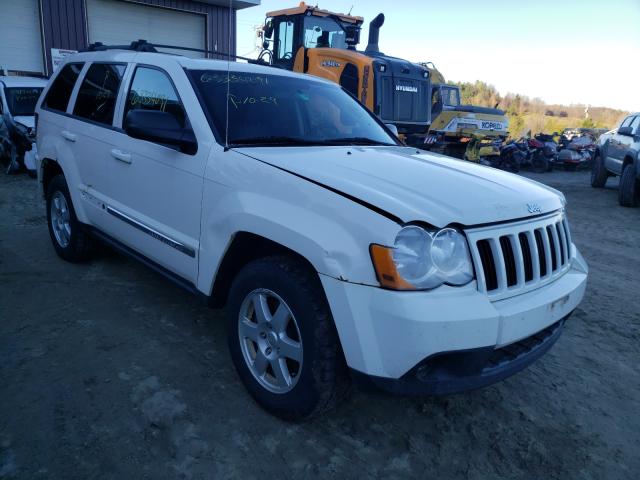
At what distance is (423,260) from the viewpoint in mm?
2012

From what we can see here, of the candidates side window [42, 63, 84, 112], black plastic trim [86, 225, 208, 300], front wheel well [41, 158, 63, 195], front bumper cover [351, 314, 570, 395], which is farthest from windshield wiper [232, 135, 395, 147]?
front wheel well [41, 158, 63, 195]

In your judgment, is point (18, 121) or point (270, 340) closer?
point (270, 340)

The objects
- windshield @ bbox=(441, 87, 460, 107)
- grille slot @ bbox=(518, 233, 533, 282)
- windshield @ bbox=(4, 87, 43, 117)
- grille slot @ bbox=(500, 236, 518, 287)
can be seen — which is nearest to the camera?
grille slot @ bbox=(500, 236, 518, 287)

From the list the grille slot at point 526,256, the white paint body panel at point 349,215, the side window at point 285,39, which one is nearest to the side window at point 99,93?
the white paint body panel at point 349,215

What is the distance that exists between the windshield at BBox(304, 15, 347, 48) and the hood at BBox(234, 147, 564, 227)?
28.8 feet

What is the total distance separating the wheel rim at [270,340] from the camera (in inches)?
93.8

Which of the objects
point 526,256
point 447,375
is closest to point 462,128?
point 526,256

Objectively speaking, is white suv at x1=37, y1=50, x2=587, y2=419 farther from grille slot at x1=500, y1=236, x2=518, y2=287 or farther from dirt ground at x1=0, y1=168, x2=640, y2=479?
dirt ground at x1=0, y1=168, x2=640, y2=479

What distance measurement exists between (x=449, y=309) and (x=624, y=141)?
1078cm

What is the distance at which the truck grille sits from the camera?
212 cm

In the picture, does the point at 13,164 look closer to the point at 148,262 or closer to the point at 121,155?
the point at 121,155

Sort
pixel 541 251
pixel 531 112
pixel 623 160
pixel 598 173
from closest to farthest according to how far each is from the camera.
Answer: pixel 541 251, pixel 623 160, pixel 598 173, pixel 531 112

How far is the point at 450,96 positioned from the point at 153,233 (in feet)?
49.8

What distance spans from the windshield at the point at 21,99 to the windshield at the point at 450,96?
11.6 metres
